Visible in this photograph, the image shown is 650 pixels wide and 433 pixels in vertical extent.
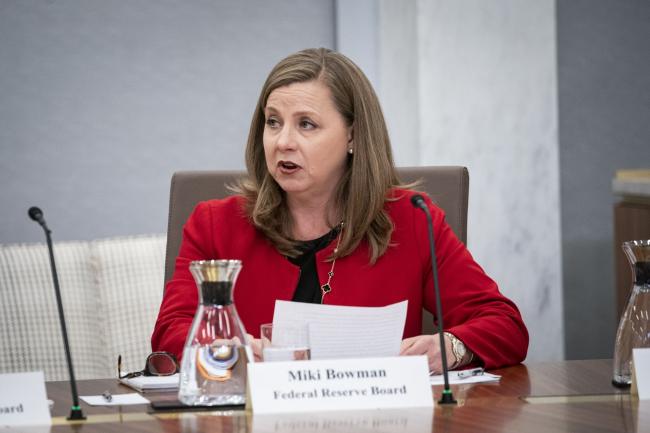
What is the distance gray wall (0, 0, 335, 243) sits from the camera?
12.4 feet

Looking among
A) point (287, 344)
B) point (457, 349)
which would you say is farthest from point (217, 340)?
point (457, 349)

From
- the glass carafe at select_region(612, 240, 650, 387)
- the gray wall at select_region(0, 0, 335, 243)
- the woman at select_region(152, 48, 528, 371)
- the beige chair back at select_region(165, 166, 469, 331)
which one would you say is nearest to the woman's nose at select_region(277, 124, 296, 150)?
the woman at select_region(152, 48, 528, 371)

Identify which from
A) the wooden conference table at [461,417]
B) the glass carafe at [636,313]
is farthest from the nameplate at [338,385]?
the glass carafe at [636,313]

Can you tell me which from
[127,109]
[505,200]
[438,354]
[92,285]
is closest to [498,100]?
[505,200]

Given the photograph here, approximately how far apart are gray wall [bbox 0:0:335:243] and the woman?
62.5 inches

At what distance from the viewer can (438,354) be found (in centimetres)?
185

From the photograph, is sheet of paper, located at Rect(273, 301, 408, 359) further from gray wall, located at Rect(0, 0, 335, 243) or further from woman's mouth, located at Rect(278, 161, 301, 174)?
gray wall, located at Rect(0, 0, 335, 243)

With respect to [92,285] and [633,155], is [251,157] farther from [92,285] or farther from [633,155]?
[633,155]

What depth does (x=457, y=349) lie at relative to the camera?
6.26ft

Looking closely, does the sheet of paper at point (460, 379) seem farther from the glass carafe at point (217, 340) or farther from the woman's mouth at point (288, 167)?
the woman's mouth at point (288, 167)

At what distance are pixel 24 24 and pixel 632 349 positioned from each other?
9.52ft

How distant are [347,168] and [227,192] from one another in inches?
12.6

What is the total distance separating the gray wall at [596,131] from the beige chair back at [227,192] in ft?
6.76

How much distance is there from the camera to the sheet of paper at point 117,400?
5.06ft
